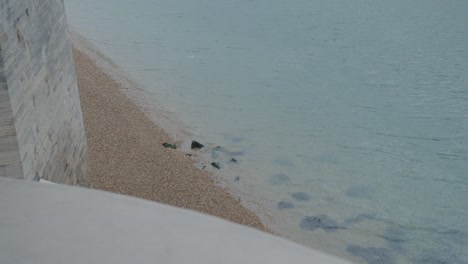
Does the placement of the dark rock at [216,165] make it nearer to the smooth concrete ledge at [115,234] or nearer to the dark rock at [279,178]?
the dark rock at [279,178]

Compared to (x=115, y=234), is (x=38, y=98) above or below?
below

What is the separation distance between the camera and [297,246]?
260 centimetres

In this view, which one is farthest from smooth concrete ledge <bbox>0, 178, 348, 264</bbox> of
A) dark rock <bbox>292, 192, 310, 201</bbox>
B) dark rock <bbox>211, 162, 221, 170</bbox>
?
dark rock <bbox>211, 162, 221, 170</bbox>

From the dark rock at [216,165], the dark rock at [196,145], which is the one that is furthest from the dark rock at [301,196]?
the dark rock at [196,145]

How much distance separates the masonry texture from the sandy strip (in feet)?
6.57

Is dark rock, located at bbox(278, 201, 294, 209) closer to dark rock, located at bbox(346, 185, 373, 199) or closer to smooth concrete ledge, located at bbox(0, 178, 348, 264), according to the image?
dark rock, located at bbox(346, 185, 373, 199)

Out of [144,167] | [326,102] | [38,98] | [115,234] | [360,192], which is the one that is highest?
[115,234]

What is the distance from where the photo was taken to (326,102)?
19969 millimetres

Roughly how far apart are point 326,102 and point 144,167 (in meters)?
8.54

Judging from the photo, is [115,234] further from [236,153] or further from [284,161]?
[236,153]

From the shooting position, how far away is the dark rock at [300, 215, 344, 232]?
12.9m

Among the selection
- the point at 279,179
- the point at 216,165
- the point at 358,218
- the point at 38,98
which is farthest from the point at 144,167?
the point at 38,98

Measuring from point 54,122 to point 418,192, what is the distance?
9191 millimetres

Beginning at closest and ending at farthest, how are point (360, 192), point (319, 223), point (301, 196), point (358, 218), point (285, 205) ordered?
point (319, 223)
point (358, 218)
point (285, 205)
point (301, 196)
point (360, 192)
